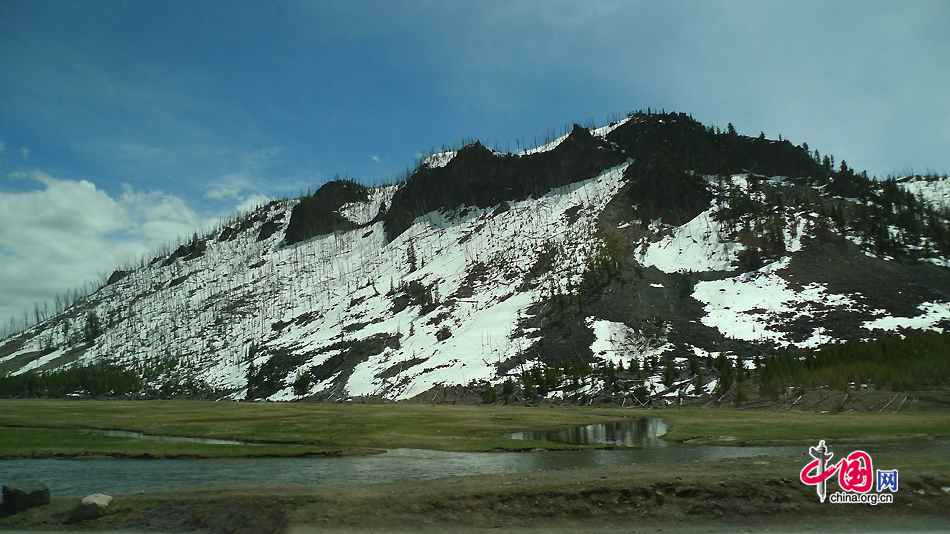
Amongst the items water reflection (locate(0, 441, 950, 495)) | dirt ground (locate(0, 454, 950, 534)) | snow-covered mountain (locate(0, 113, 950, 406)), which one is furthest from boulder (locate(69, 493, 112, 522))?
snow-covered mountain (locate(0, 113, 950, 406))

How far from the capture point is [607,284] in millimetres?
116438

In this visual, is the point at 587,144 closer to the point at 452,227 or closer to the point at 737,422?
the point at 452,227

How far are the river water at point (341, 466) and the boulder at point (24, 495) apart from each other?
12.2 ft

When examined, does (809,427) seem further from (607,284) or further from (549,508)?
(607,284)

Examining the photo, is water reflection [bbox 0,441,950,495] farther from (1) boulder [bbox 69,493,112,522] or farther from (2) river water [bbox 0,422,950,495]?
(1) boulder [bbox 69,493,112,522]

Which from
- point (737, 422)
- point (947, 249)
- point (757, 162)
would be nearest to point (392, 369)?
point (737, 422)

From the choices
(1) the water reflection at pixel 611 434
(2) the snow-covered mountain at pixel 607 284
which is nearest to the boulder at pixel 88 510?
(1) the water reflection at pixel 611 434

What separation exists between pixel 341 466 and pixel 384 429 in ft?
56.2

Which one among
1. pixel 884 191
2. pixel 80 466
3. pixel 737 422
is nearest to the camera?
pixel 80 466

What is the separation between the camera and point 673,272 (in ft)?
385

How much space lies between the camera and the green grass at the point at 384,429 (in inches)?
1379

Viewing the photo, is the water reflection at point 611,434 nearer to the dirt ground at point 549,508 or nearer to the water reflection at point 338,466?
the water reflection at point 338,466

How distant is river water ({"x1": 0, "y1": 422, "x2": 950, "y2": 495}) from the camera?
2448 cm

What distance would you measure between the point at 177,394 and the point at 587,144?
156093 mm
